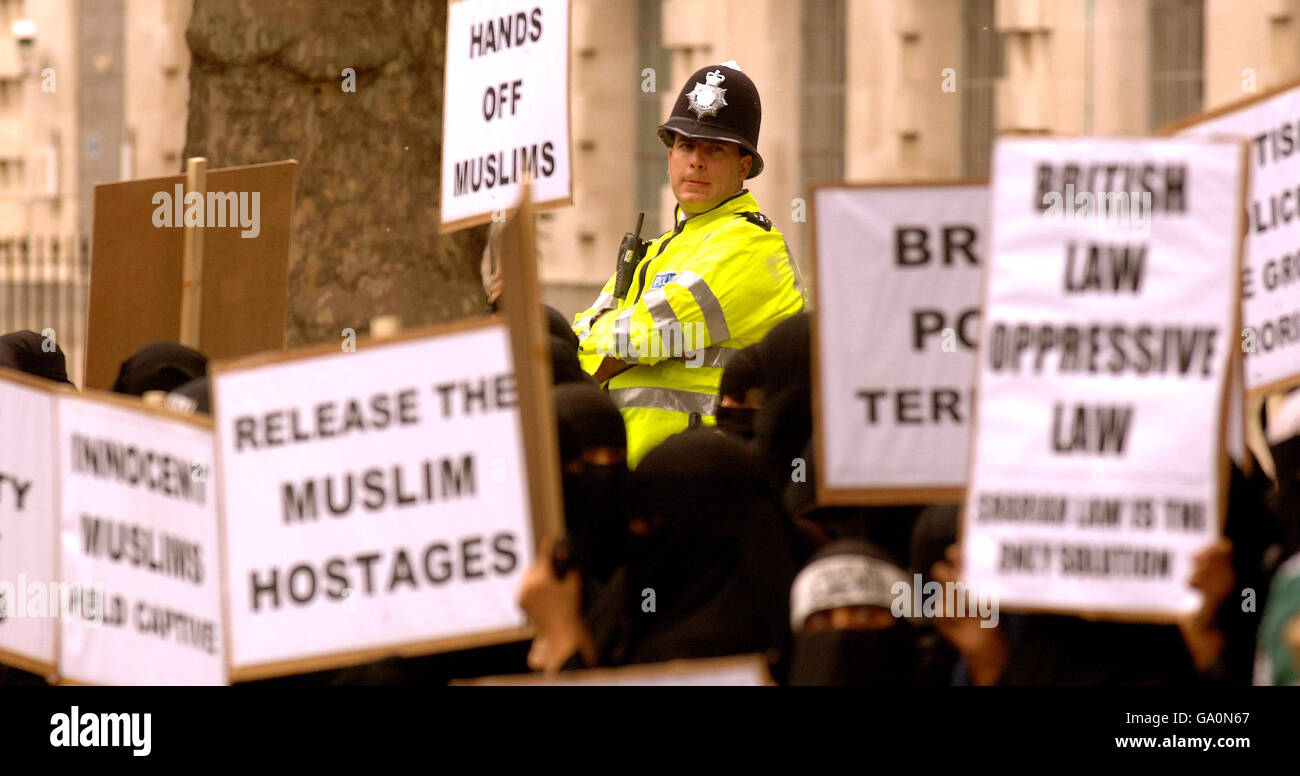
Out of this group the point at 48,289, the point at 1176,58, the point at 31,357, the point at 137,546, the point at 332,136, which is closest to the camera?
the point at 137,546

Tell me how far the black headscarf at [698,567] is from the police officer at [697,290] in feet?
4.10

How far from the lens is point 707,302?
6.21 meters

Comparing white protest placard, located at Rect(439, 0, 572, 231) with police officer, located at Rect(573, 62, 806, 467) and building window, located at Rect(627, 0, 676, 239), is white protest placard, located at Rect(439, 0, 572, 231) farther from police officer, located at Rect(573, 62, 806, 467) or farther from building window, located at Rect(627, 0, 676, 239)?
building window, located at Rect(627, 0, 676, 239)

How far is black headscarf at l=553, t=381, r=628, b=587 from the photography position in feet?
17.1

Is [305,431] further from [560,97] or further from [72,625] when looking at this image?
[560,97]

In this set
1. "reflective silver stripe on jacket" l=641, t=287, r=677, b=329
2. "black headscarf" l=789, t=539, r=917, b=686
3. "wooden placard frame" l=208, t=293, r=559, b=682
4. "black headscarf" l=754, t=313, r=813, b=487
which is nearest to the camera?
"wooden placard frame" l=208, t=293, r=559, b=682

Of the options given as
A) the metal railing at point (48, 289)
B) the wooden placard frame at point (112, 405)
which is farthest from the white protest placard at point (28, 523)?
the metal railing at point (48, 289)

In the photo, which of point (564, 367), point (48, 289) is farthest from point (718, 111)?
point (48, 289)

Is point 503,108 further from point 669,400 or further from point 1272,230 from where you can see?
point 1272,230

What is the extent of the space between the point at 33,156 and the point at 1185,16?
40.8 feet

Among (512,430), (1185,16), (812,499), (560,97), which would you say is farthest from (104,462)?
(1185,16)

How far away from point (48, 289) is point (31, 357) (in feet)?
52.8

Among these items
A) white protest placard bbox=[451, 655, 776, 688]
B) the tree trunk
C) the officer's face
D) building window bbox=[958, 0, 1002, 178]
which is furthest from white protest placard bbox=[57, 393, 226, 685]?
building window bbox=[958, 0, 1002, 178]

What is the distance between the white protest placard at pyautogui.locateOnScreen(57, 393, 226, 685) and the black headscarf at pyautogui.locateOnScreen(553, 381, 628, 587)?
2.84 ft
